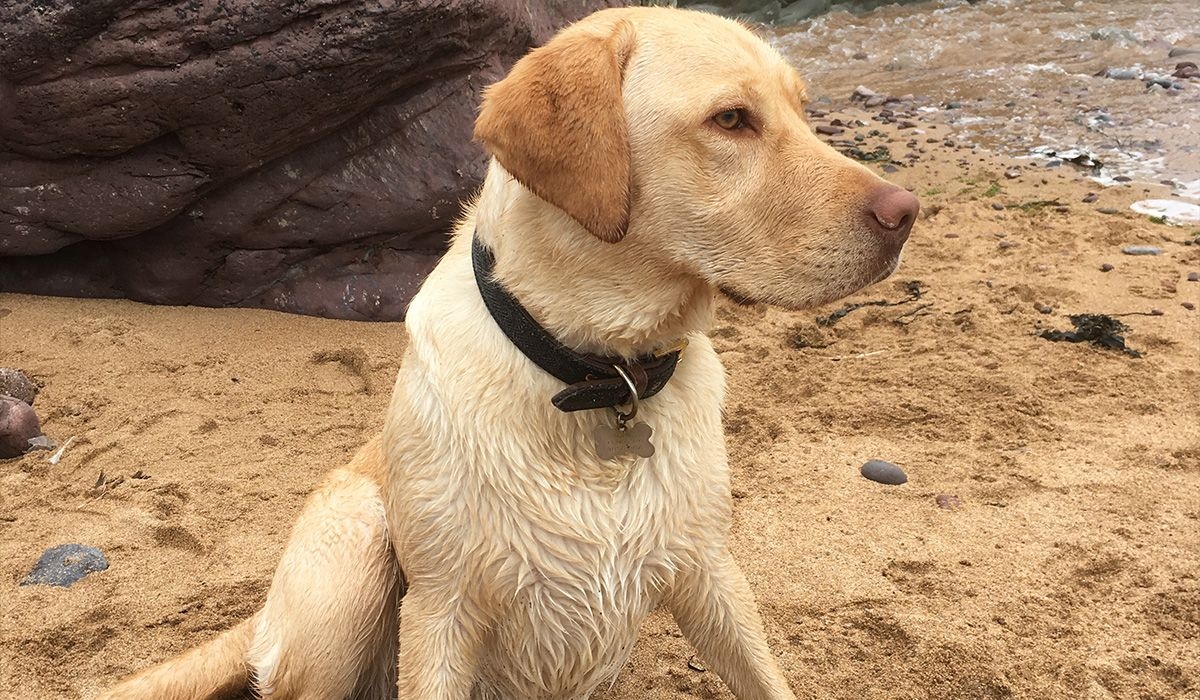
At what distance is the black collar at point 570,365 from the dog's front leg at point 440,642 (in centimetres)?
55

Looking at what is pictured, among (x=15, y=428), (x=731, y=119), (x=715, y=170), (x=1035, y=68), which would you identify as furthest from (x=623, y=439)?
(x=1035, y=68)

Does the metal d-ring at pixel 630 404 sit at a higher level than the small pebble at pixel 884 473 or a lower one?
higher

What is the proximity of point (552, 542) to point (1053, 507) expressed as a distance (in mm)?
2443

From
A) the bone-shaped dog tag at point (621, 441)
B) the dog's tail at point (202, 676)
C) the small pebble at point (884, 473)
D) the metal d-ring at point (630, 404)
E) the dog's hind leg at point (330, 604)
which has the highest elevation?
the metal d-ring at point (630, 404)

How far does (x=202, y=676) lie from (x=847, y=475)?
2.64m

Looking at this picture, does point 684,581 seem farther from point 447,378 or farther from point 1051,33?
point 1051,33

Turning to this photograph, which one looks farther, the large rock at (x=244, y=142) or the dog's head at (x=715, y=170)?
the large rock at (x=244, y=142)

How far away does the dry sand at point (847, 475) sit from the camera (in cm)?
319

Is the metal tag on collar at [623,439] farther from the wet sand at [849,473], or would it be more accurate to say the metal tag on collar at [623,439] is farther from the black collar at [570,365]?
the wet sand at [849,473]

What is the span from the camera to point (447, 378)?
231 centimetres

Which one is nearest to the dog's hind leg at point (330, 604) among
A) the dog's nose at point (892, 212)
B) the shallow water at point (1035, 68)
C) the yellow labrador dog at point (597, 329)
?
the yellow labrador dog at point (597, 329)

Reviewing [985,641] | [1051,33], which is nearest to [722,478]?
[985,641]

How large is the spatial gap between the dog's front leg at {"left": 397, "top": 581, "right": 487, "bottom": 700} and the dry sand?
0.93 m

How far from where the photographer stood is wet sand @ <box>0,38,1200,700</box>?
3195 millimetres
